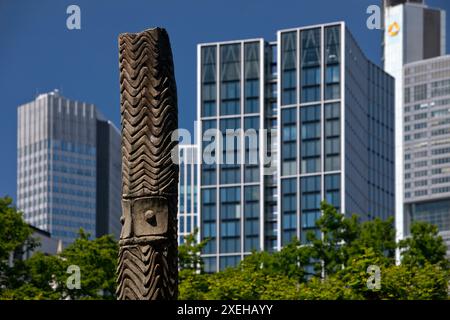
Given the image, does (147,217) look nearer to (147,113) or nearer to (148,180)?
(148,180)

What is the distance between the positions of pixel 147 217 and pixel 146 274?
3.36ft

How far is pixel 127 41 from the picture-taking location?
28.7 m

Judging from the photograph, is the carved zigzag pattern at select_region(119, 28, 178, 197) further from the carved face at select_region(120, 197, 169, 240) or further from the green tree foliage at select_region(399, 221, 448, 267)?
the green tree foliage at select_region(399, 221, 448, 267)

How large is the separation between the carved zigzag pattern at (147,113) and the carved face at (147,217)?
0.18 m

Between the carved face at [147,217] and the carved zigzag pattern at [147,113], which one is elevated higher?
the carved zigzag pattern at [147,113]

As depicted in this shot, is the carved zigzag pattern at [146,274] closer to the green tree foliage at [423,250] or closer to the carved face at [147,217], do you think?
the carved face at [147,217]

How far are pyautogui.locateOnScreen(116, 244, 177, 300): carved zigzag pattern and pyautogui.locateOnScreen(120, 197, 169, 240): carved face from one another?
26 centimetres

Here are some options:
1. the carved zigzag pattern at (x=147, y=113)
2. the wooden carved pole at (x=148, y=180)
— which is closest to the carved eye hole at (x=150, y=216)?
the wooden carved pole at (x=148, y=180)

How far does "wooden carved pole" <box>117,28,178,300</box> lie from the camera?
27.8 m

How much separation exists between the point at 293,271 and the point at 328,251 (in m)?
2.58

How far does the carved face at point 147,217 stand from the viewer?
2789cm

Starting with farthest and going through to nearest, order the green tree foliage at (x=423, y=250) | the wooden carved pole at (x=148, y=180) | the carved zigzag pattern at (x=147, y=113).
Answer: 1. the green tree foliage at (x=423, y=250)
2. the carved zigzag pattern at (x=147, y=113)
3. the wooden carved pole at (x=148, y=180)

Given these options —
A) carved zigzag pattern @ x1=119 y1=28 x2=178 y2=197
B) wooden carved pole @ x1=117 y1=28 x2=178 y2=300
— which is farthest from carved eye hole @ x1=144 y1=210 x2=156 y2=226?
carved zigzag pattern @ x1=119 y1=28 x2=178 y2=197
